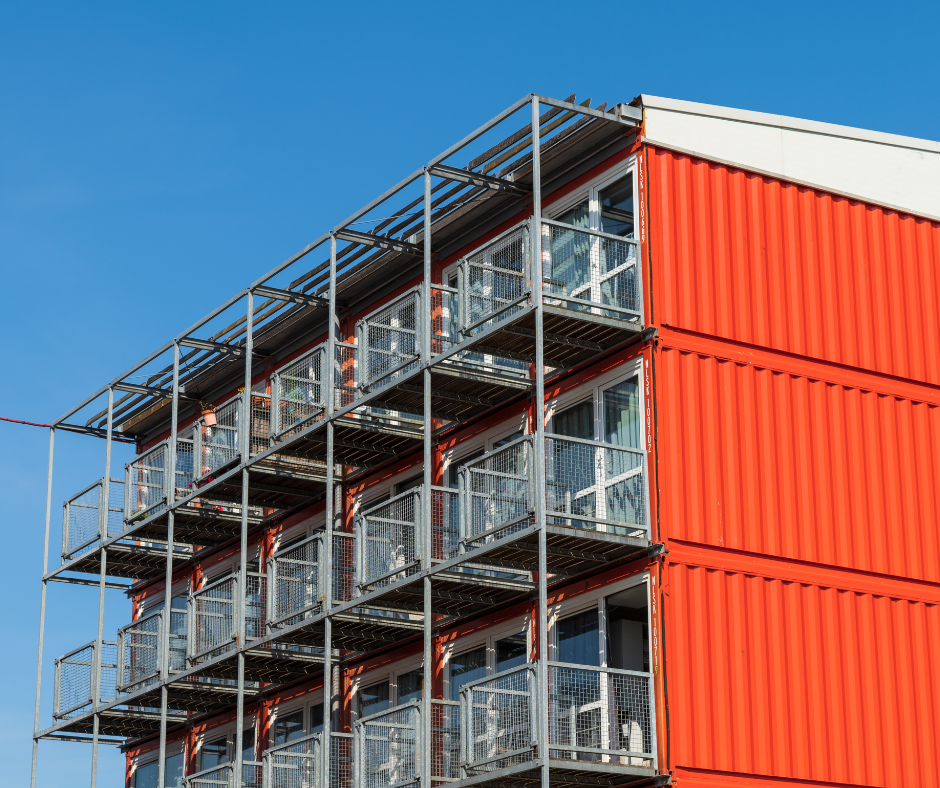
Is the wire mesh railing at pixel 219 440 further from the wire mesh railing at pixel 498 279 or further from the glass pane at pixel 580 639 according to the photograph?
the glass pane at pixel 580 639

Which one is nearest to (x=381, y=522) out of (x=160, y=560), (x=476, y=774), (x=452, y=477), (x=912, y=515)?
(x=452, y=477)

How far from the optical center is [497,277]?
24672mm

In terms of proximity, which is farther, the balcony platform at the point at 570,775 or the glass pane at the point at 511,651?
the glass pane at the point at 511,651

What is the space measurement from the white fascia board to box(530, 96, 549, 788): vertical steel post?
228 centimetres

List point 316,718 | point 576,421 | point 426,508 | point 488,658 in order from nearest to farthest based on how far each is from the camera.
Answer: point 426,508 < point 576,421 < point 488,658 < point 316,718

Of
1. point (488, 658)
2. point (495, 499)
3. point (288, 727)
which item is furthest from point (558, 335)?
point (288, 727)

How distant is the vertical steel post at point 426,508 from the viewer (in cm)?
2334

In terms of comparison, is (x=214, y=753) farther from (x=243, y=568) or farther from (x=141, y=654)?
(x=243, y=568)

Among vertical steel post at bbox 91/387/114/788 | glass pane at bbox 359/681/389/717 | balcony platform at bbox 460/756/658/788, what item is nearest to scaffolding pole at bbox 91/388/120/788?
vertical steel post at bbox 91/387/114/788

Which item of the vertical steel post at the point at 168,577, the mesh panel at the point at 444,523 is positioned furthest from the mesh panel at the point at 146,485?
the mesh panel at the point at 444,523

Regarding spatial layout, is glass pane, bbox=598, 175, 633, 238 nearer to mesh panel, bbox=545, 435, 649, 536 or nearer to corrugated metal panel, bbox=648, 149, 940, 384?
corrugated metal panel, bbox=648, 149, 940, 384

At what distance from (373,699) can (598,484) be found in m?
7.13

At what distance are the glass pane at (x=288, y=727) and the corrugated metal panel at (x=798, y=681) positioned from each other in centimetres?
1046

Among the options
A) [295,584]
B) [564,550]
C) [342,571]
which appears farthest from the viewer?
[295,584]
